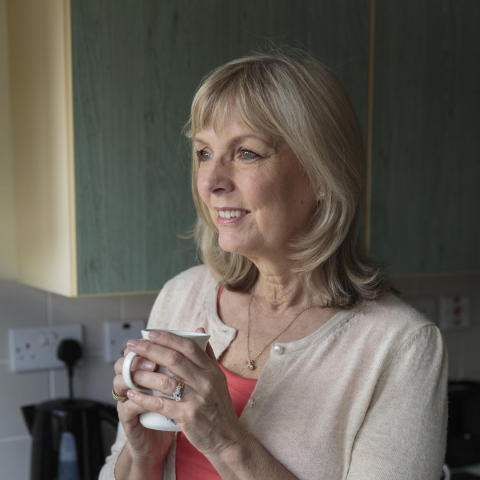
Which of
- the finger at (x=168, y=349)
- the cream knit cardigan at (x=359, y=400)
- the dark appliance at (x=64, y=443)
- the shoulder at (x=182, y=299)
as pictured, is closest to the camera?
the finger at (x=168, y=349)

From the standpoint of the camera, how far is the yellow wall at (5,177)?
1339 mm

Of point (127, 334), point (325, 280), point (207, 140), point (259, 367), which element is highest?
point (207, 140)

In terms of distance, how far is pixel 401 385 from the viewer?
809mm

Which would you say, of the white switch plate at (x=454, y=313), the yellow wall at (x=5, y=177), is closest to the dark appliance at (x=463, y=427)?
the white switch plate at (x=454, y=313)

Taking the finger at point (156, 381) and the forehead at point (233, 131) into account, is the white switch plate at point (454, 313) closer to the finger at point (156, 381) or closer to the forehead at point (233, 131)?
the forehead at point (233, 131)

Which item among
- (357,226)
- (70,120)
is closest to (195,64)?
(70,120)

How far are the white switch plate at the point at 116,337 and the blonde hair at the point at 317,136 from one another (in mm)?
699

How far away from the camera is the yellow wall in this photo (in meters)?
1.34

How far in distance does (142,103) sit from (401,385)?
2.39 ft

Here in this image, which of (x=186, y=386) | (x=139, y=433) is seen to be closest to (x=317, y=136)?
(x=186, y=386)

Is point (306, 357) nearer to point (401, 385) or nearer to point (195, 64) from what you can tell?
point (401, 385)

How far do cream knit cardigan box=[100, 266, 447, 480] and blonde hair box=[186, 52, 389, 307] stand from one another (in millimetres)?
66

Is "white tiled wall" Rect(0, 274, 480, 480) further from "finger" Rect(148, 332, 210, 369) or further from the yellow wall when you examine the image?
"finger" Rect(148, 332, 210, 369)

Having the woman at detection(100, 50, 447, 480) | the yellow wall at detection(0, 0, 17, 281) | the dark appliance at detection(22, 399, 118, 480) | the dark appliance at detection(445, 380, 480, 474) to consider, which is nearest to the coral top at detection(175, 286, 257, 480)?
the woman at detection(100, 50, 447, 480)
